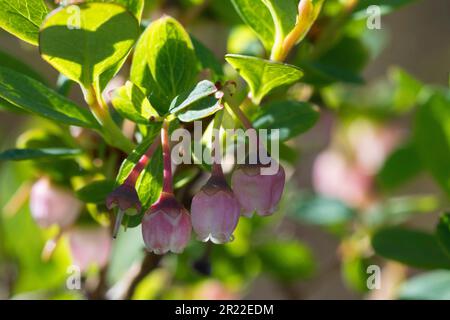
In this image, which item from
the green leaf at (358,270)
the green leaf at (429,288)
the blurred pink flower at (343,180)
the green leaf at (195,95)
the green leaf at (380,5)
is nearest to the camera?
the green leaf at (195,95)

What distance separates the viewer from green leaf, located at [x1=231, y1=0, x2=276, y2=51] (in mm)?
744

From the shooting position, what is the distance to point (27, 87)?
699 millimetres

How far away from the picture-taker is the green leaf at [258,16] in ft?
2.44

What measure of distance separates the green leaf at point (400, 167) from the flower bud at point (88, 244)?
1.85ft

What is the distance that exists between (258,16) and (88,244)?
41cm

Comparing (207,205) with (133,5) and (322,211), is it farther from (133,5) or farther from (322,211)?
(322,211)

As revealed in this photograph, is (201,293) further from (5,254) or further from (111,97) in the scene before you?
(111,97)

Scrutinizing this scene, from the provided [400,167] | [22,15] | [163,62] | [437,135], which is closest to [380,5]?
[437,135]

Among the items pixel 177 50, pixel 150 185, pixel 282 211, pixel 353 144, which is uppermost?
pixel 353 144

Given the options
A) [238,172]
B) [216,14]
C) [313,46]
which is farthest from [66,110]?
[216,14]

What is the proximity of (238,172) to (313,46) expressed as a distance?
338 millimetres

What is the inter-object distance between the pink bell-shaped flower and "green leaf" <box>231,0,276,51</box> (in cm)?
15

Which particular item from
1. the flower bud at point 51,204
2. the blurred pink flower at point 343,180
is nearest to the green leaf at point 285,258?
the blurred pink flower at point 343,180

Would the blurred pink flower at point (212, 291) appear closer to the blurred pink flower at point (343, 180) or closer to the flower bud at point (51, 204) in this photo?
the blurred pink flower at point (343, 180)
